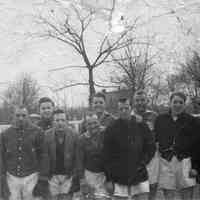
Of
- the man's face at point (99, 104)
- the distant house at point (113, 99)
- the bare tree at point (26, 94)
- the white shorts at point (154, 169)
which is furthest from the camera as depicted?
the bare tree at point (26, 94)

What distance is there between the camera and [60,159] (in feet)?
13.4

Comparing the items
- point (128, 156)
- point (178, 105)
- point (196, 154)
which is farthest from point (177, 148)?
point (128, 156)

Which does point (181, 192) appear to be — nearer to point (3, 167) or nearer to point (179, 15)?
point (3, 167)

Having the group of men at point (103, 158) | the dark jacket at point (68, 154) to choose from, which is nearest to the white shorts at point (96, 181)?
the group of men at point (103, 158)

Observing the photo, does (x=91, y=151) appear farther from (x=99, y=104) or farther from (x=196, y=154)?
(x=196, y=154)

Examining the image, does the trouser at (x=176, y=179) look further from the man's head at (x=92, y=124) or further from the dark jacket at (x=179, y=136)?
the man's head at (x=92, y=124)

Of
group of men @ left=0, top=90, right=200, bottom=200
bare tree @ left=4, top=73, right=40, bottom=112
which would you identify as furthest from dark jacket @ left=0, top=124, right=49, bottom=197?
bare tree @ left=4, top=73, right=40, bottom=112

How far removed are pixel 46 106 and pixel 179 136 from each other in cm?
190

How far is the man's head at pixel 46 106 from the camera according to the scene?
454 centimetres

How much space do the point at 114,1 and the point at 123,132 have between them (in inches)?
156

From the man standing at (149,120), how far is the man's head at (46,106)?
121cm

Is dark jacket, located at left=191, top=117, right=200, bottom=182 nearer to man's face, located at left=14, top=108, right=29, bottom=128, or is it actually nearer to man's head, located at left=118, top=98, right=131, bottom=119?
man's head, located at left=118, top=98, right=131, bottom=119

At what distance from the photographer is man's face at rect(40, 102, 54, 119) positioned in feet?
14.9

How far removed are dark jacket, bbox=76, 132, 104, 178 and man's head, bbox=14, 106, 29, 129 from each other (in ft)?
2.52
